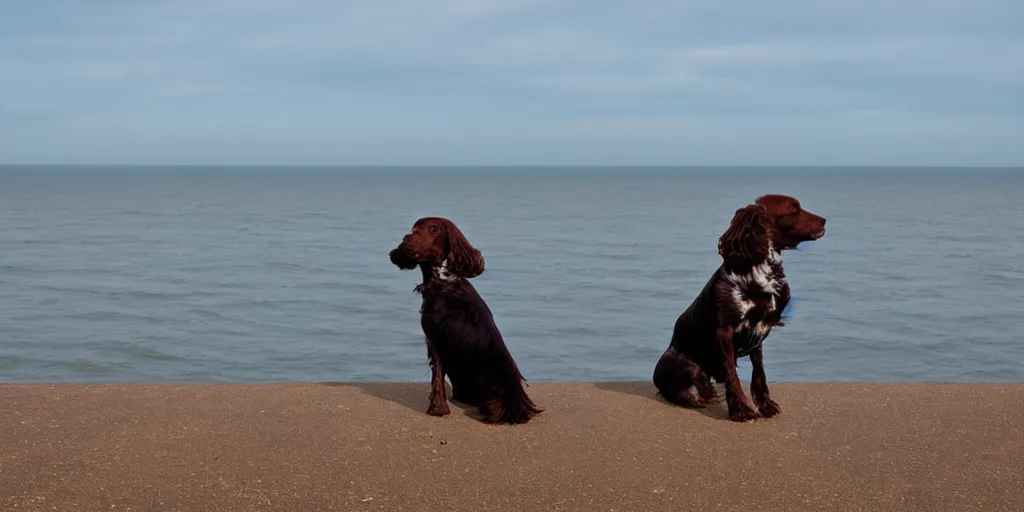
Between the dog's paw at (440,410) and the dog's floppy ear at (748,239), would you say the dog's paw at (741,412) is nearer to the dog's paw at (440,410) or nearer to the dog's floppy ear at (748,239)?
the dog's floppy ear at (748,239)

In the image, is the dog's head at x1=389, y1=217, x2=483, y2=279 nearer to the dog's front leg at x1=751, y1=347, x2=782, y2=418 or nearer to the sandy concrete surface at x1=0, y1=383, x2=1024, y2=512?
the sandy concrete surface at x1=0, y1=383, x2=1024, y2=512

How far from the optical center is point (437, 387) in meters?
7.89

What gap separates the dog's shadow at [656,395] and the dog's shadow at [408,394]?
1.40 m

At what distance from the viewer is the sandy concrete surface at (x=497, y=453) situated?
6.06 metres

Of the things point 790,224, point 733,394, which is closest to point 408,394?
point 733,394

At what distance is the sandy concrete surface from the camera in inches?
239

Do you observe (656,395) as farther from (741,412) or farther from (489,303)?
(489,303)

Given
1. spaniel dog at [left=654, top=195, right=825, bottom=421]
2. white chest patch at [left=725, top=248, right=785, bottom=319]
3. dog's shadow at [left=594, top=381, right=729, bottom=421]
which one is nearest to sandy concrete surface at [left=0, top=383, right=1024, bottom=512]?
dog's shadow at [left=594, top=381, right=729, bottom=421]

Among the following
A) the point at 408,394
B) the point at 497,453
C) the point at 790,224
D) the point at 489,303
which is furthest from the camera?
the point at 489,303

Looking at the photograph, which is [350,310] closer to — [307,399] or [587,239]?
[307,399]

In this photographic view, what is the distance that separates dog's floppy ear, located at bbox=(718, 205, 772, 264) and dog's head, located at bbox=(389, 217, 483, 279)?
1.78 meters

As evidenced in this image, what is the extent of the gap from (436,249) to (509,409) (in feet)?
4.10

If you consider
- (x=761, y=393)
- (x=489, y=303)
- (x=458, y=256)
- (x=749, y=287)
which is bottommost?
(x=489, y=303)

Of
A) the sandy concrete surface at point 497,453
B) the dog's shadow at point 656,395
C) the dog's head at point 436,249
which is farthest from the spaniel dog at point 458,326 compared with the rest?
the dog's shadow at point 656,395
